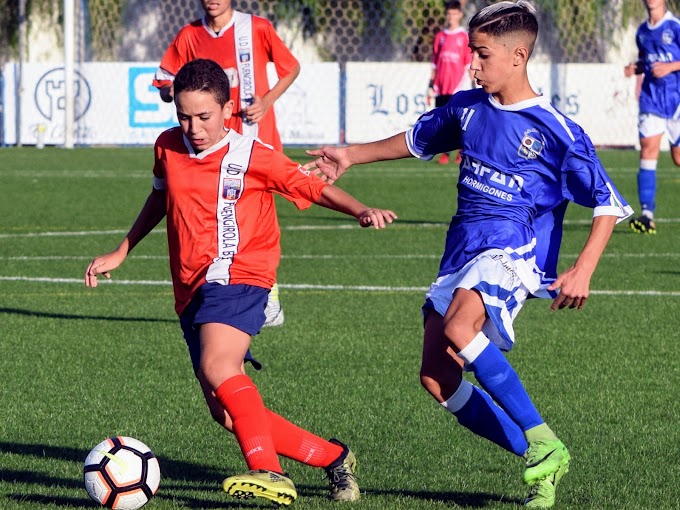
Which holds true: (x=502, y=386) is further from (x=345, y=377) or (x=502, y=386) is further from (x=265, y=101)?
(x=265, y=101)

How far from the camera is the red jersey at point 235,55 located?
8.48 meters

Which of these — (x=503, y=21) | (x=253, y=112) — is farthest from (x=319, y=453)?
(x=253, y=112)

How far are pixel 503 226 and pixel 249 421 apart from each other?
105 centimetres

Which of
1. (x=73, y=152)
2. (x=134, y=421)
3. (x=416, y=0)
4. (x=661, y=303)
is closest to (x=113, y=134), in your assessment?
(x=73, y=152)

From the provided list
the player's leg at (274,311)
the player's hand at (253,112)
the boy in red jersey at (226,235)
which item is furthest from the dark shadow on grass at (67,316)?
the boy in red jersey at (226,235)

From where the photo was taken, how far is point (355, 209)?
4496mm

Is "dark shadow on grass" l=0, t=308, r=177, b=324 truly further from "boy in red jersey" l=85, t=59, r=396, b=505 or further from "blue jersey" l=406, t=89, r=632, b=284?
"blue jersey" l=406, t=89, r=632, b=284

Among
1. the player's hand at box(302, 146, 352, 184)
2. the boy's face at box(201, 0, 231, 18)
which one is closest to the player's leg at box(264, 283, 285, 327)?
the boy's face at box(201, 0, 231, 18)

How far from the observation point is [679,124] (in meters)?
13.2

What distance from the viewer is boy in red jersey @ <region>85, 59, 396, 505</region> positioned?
4.43 metres

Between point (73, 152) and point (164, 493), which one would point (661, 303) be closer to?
point (164, 493)

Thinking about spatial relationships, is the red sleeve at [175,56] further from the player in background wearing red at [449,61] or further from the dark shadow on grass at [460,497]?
the player in background wearing red at [449,61]

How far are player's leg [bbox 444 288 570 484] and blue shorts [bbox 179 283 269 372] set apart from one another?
0.63 m

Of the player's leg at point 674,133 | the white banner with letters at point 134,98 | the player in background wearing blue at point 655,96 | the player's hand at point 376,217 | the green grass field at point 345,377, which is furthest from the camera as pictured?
the white banner with letters at point 134,98
